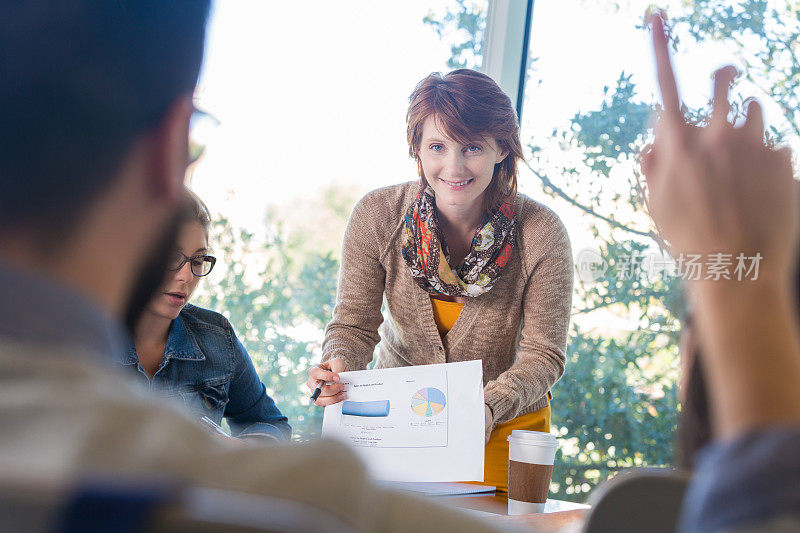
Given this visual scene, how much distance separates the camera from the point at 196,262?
5.95ft

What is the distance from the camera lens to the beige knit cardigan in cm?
188

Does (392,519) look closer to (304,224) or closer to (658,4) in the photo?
(304,224)

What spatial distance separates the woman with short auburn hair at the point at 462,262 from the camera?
1.85m

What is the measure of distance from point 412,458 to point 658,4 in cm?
210

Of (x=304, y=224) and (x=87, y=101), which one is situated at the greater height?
(x=304, y=224)

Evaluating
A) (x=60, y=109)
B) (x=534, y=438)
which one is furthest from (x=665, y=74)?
(x=534, y=438)

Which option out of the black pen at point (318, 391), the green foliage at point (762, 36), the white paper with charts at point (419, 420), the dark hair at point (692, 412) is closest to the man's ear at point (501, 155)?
the white paper with charts at point (419, 420)

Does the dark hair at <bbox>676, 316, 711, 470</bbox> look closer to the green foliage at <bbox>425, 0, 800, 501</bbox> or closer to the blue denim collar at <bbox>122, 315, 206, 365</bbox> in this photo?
the blue denim collar at <bbox>122, 315, 206, 365</bbox>

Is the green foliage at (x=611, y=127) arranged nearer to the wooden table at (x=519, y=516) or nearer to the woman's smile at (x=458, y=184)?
the woman's smile at (x=458, y=184)

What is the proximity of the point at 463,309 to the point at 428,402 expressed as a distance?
0.43 metres

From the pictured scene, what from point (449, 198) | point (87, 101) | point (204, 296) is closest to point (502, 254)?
point (449, 198)

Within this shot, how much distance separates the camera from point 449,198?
6.27ft

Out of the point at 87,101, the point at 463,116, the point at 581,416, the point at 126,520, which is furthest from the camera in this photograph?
the point at 581,416

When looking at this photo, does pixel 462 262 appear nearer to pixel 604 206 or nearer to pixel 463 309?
pixel 463 309
